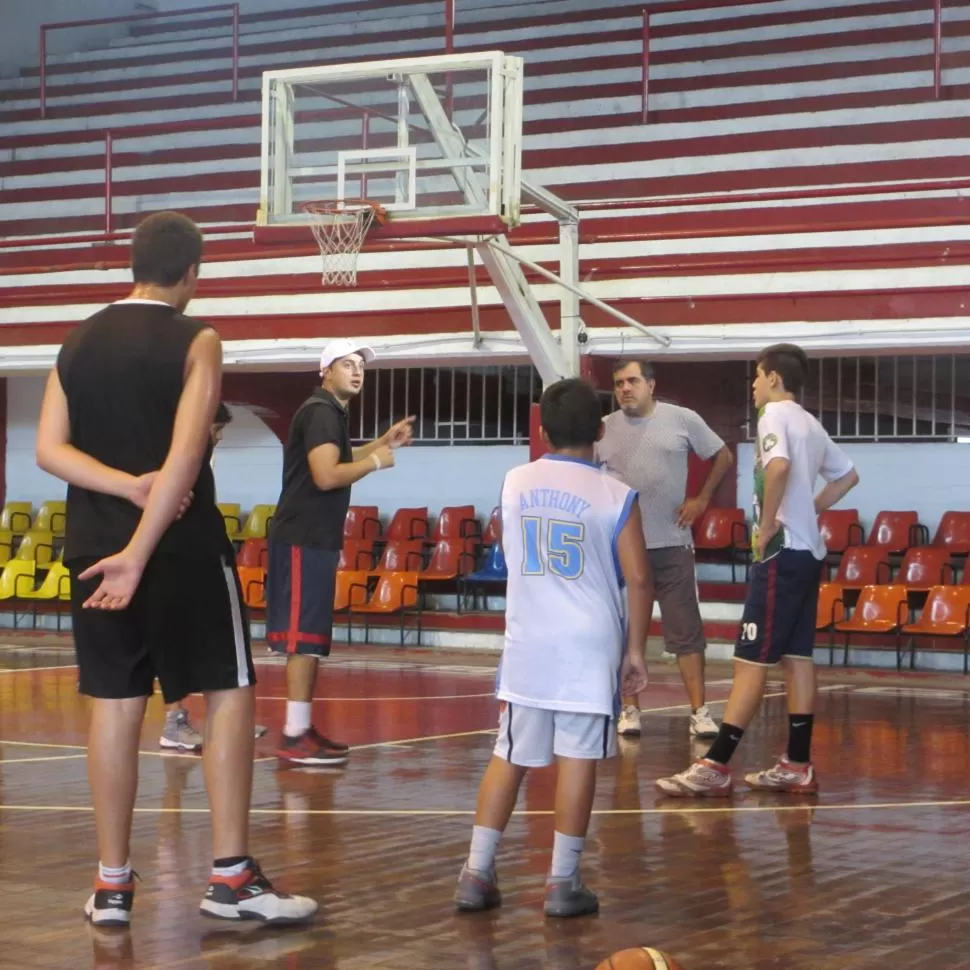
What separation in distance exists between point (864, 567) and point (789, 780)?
7631 mm

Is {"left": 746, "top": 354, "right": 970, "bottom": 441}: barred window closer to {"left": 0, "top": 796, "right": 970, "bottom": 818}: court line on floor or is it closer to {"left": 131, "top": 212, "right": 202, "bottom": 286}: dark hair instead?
{"left": 0, "top": 796, "right": 970, "bottom": 818}: court line on floor

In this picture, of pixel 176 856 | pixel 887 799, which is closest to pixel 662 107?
pixel 887 799

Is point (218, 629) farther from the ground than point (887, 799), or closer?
farther from the ground

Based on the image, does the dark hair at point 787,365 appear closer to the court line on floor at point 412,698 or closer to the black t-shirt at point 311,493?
the black t-shirt at point 311,493

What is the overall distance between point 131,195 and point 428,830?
1468cm

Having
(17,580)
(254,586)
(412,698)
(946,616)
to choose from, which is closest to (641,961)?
(412,698)

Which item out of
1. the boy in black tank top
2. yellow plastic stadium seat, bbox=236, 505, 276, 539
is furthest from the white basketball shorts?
yellow plastic stadium seat, bbox=236, 505, 276, 539

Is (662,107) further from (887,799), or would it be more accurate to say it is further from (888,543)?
(887,799)

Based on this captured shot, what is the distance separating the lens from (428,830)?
229 inches

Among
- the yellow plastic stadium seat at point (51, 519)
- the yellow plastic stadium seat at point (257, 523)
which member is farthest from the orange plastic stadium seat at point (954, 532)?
the yellow plastic stadium seat at point (51, 519)

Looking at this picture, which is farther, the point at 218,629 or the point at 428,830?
the point at 428,830

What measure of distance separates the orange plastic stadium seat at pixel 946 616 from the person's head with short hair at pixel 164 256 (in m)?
9.28

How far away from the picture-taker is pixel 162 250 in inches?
178

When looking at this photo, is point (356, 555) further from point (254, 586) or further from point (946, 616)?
point (946, 616)
